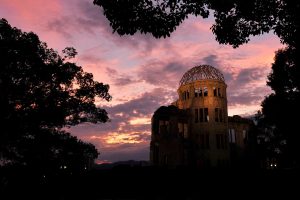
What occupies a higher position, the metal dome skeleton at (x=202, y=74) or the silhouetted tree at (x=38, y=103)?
the metal dome skeleton at (x=202, y=74)

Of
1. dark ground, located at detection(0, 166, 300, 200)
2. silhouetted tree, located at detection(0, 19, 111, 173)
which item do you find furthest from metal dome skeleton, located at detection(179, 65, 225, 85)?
dark ground, located at detection(0, 166, 300, 200)

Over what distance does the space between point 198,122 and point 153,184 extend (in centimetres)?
2938

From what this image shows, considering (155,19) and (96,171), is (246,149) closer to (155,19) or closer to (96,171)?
(96,171)

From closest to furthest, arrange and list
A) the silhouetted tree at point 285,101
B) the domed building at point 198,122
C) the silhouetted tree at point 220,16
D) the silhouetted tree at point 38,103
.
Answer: the silhouetted tree at point 220,16, the silhouetted tree at point 38,103, the silhouetted tree at point 285,101, the domed building at point 198,122

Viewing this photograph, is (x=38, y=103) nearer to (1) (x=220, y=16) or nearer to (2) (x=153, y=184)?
(2) (x=153, y=184)

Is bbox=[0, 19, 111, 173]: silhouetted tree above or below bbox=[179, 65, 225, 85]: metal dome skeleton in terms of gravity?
below

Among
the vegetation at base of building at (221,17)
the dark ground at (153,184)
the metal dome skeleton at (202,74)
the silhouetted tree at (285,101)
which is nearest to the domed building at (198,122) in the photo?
the metal dome skeleton at (202,74)

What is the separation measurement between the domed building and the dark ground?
2431cm

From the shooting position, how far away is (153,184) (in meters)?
19.1

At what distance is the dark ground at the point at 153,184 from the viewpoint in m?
17.6

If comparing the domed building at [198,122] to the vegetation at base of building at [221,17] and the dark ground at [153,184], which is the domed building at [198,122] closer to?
the dark ground at [153,184]

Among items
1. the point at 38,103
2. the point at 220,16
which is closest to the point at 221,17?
the point at 220,16

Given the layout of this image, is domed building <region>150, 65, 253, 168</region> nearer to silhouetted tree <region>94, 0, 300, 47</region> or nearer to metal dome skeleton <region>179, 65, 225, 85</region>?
metal dome skeleton <region>179, 65, 225, 85</region>

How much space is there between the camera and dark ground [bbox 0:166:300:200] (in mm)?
17562
